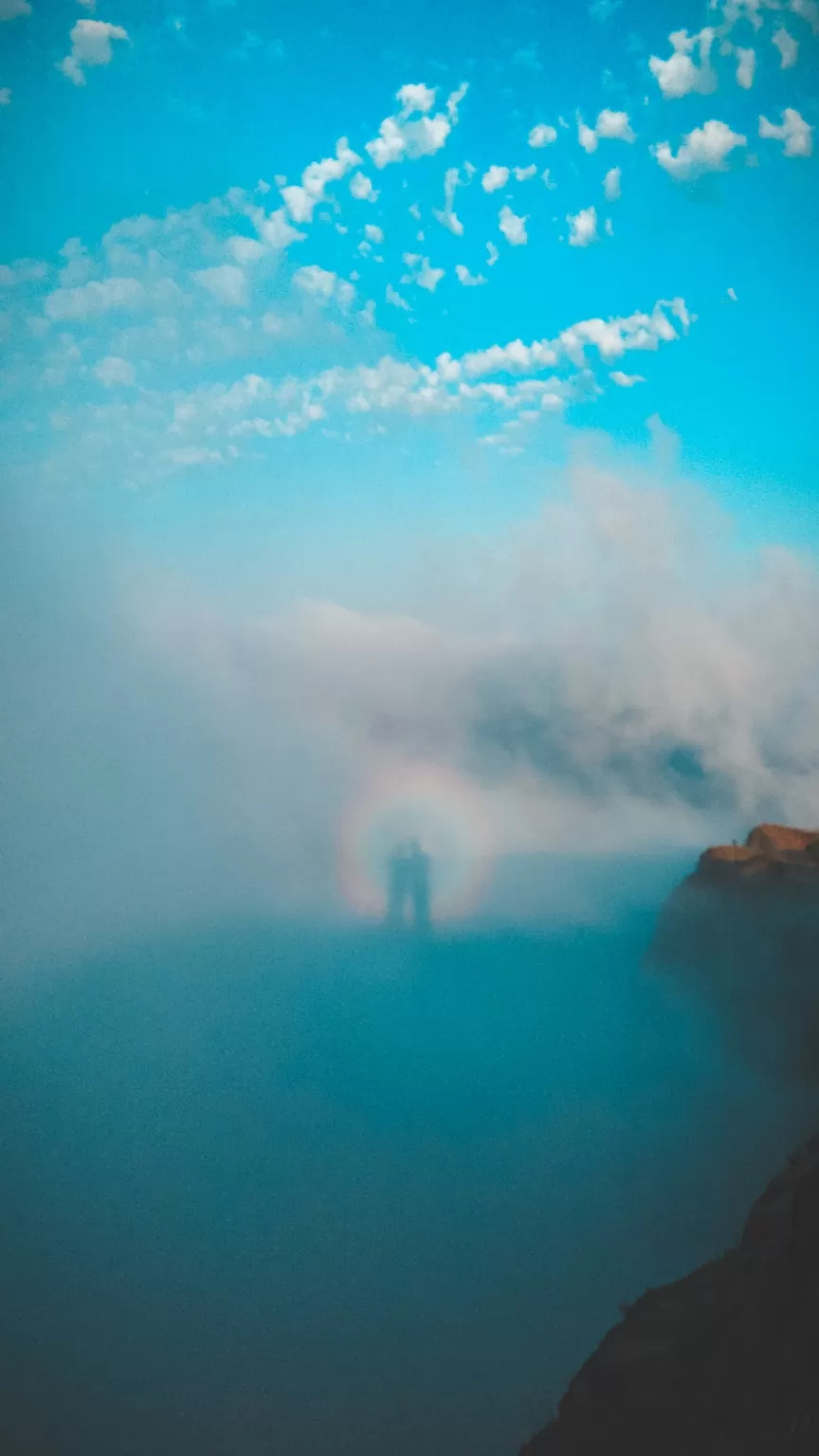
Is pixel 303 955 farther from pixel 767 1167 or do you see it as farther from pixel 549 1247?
pixel 767 1167

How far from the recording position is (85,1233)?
64.8m

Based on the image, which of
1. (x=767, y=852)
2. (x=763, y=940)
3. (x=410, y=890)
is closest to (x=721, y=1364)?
(x=763, y=940)

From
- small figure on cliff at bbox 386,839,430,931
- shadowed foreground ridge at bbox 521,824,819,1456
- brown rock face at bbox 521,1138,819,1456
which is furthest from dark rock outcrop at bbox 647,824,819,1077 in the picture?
small figure on cliff at bbox 386,839,430,931

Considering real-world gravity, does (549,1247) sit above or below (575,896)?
below

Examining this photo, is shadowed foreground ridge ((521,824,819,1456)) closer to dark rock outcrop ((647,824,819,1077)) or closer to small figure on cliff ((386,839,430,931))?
dark rock outcrop ((647,824,819,1077))

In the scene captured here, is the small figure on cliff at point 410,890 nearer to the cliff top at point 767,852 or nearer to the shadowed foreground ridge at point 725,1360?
the cliff top at point 767,852

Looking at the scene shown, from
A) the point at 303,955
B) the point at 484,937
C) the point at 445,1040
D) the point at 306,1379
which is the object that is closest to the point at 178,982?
the point at 303,955

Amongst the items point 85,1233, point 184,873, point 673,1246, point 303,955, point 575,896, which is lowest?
point 85,1233

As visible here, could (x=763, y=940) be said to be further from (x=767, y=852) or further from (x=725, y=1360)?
(x=725, y=1360)

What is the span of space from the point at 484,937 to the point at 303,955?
50.8 metres

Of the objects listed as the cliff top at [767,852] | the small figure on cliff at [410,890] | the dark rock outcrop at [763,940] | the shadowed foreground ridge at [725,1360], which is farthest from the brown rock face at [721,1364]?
the small figure on cliff at [410,890]

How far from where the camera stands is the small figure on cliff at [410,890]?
560ft

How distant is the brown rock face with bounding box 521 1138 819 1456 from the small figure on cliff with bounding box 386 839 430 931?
147 meters

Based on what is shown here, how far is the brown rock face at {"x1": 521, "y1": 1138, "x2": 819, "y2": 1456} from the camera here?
13383 millimetres
